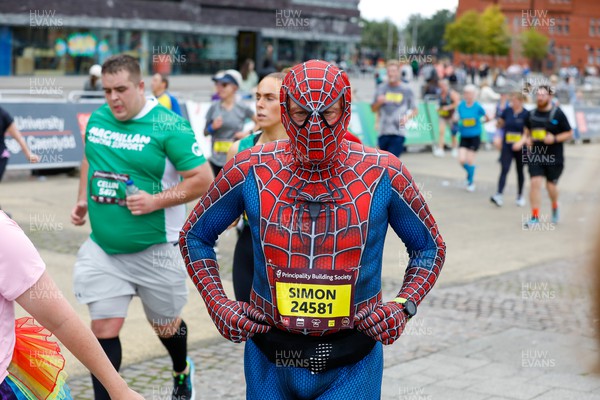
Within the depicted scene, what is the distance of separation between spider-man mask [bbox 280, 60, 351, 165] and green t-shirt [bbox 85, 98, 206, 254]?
2080 millimetres

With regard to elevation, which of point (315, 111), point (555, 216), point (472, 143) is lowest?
point (555, 216)

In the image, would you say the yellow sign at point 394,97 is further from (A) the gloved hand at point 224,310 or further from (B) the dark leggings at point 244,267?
(A) the gloved hand at point 224,310

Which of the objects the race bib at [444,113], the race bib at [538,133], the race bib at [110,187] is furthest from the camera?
the race bib at [444,113]

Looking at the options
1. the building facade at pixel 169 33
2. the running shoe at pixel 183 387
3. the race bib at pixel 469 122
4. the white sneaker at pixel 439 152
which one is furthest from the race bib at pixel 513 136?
the building facade at pixel 169 33

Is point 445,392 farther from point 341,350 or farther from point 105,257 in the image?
point 341,350

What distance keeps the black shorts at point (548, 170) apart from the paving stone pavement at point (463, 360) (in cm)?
423

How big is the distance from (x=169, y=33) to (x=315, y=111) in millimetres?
52027

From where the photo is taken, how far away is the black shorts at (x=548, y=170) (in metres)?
12.8

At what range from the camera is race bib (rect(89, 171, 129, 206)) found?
5.24 meters

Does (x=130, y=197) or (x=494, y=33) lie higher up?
(x=494, y=33)

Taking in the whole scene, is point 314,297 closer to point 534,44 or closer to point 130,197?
point 130,197

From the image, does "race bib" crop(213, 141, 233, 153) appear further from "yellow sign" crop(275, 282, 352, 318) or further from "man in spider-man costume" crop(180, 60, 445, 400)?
"yellow sign" crop(275, 282, 352, 318)

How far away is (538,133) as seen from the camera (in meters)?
12.9

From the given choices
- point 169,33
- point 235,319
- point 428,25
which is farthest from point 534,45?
point 235,319
